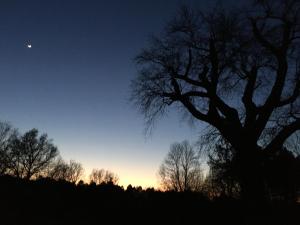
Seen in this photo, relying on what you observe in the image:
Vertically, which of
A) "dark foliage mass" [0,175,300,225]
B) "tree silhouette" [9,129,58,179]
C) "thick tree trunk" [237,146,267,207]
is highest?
"tree silhouette" [9,129,58,179]

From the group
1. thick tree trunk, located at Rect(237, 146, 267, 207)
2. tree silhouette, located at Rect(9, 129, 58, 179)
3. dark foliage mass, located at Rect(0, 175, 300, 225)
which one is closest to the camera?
dark foliage mass, located at Rect(0, 175, 300, 225)

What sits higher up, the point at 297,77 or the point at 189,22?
the point at 189,22

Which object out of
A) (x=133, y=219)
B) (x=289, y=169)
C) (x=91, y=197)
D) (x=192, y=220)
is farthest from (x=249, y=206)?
(x=289, y=169)

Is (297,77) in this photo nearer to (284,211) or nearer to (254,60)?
(254,60)

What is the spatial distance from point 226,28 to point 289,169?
89.2 feet

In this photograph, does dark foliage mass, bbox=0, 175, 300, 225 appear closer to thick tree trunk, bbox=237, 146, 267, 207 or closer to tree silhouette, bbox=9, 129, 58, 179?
thick tree trunk, bbox=237, 146, 267, 207

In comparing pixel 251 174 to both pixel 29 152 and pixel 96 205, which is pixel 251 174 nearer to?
pixel 96 205

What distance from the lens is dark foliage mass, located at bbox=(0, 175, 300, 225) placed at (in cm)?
1098

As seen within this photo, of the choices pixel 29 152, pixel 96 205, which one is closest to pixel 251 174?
pixel 96 205

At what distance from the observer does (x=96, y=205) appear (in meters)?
11.7

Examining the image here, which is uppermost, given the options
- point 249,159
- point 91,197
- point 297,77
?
point 297,77

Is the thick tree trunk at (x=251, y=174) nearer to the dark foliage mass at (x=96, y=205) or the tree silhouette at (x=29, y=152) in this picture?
the dark foliage mass at (x=96, y=205)

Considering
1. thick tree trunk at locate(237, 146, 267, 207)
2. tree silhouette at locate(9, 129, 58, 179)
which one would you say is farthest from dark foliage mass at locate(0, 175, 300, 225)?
tree silhouette at locate(9, 129, 58, 179)

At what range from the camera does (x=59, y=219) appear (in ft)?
35.6
